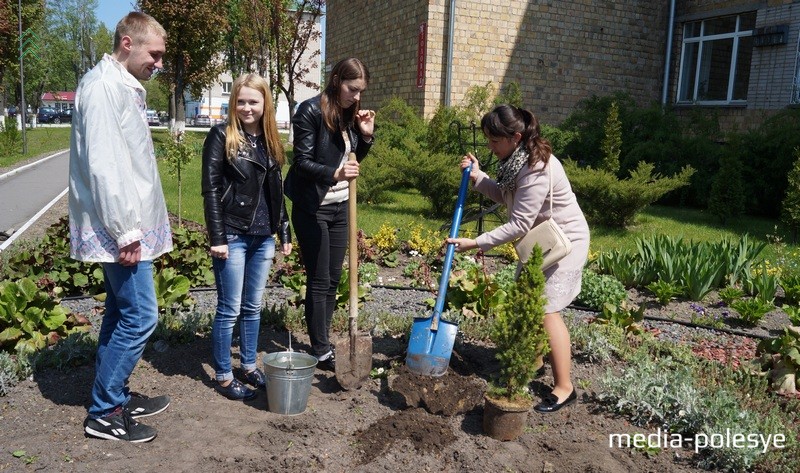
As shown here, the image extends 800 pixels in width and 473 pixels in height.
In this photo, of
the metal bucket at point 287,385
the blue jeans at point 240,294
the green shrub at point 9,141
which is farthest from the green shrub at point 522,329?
the green shrub at point 9,141

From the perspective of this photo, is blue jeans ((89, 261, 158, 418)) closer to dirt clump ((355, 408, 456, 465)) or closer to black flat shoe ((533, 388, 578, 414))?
dirt clump ((355, 408, 456, 465))

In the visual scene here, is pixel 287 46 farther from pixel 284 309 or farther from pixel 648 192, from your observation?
pixel 284 309

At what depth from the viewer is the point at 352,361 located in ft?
12.2

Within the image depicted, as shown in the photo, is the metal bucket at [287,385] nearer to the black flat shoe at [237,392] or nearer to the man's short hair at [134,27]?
the black flat shoe at [237,392]

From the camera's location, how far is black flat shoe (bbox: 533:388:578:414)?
138 inches

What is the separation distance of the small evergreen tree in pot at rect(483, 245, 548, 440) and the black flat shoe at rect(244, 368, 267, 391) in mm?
1328

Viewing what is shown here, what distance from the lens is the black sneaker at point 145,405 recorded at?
3.33 metres

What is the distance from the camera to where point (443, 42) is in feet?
51.3

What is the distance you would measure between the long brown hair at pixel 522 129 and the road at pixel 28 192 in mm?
5798

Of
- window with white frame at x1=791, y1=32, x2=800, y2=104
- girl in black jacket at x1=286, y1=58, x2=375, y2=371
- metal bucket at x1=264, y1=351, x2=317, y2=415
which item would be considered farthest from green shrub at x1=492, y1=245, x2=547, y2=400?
window with white frame at x1=791, y1=32, x2=800, y2=104

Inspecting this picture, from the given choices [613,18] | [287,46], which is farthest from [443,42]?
[287,46]

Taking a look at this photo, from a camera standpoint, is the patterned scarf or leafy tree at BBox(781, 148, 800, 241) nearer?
the patterned scarf

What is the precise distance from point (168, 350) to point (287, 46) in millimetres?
23044

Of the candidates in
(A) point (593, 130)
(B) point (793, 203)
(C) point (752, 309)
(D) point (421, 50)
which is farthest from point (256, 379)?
(D) point (421, 50)
